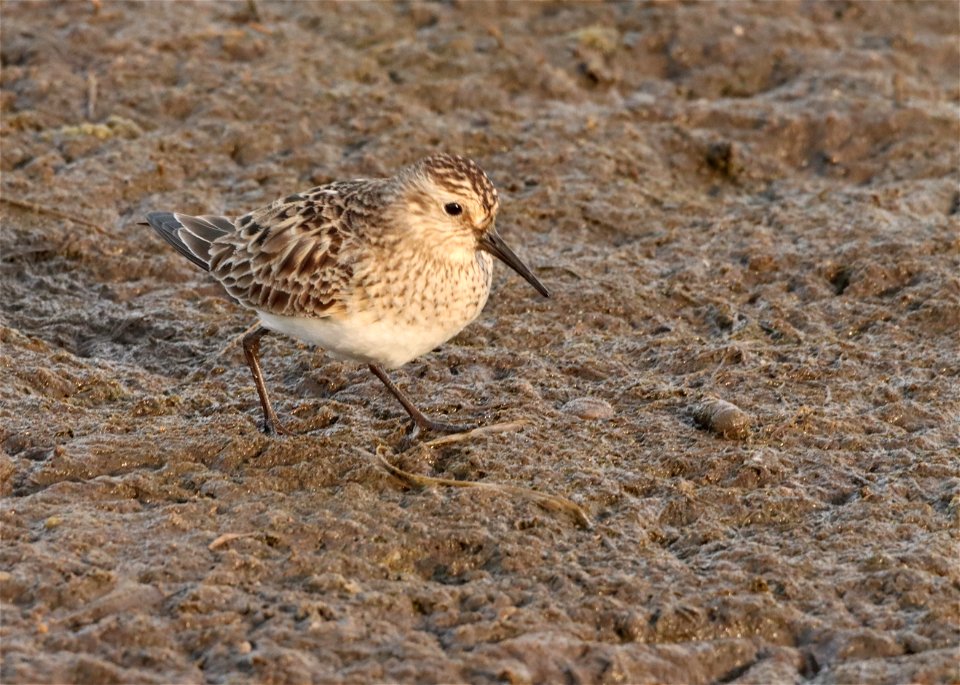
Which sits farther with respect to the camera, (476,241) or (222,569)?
(476,241)

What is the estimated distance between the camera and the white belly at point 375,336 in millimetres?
6422

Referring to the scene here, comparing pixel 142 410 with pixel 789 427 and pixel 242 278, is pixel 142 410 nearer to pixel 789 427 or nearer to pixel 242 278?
pixel 242 278

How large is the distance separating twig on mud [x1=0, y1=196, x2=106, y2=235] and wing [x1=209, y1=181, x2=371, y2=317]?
179cm

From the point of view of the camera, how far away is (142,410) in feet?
22.7

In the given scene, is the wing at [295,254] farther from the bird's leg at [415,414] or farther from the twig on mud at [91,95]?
the twig on mud at [91,95]

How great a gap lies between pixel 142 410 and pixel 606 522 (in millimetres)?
2564

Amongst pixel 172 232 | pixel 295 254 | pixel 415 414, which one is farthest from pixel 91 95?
pixel 415 414

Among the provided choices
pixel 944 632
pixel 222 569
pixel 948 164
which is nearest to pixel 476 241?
pixel 222 569

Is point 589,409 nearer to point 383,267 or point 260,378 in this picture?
point 383,267

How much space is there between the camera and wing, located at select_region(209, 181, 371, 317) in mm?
6516

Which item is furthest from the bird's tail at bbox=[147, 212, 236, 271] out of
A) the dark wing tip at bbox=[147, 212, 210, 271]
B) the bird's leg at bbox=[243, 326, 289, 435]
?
the bird's leg at bbox=[243, 326, 289, 435]

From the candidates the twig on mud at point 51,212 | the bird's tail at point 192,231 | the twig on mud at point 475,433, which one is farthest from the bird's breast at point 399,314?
the twig on mud at point 51,212

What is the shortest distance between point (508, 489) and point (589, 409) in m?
0.98

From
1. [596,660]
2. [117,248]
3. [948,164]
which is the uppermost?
[948,164]
